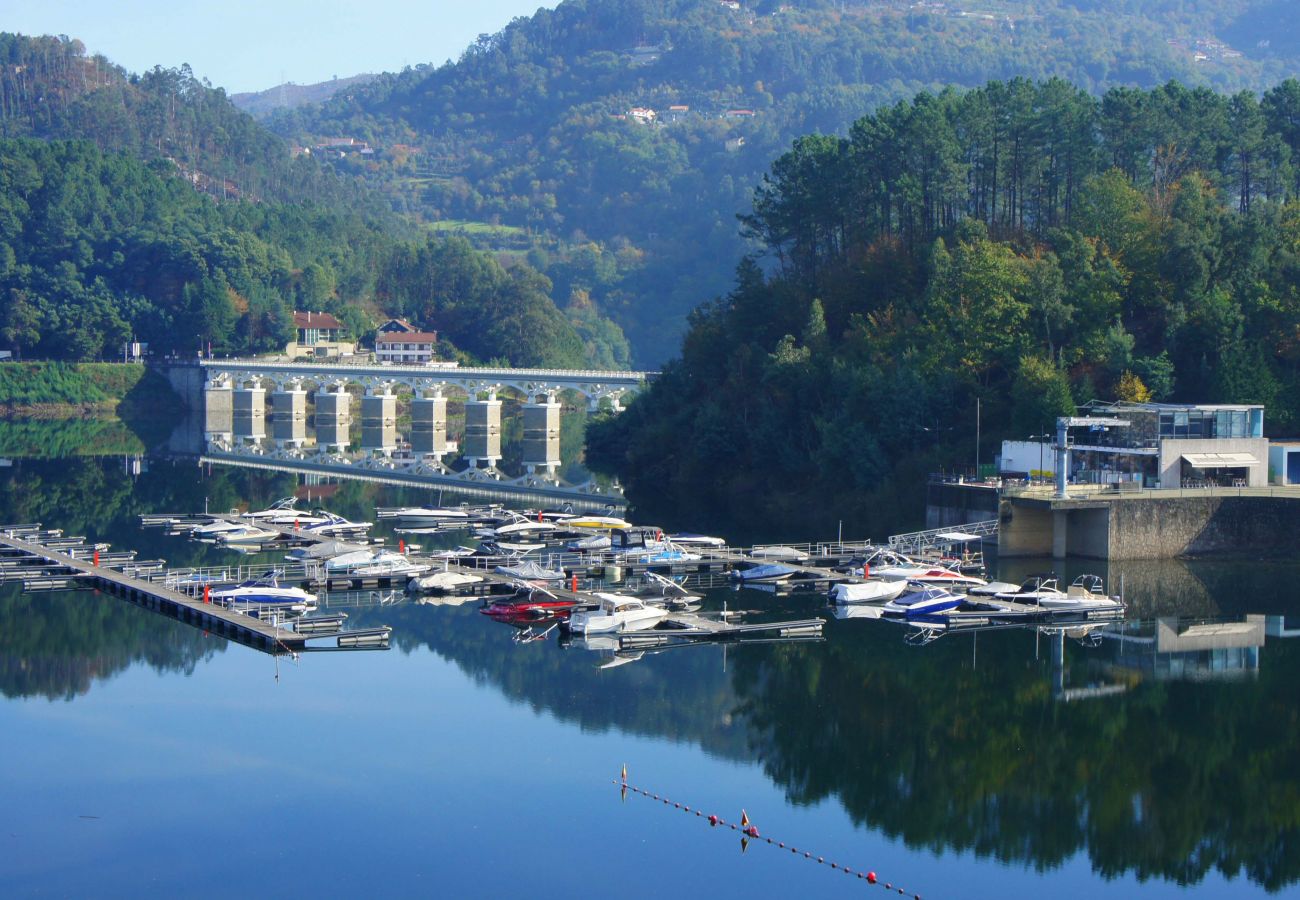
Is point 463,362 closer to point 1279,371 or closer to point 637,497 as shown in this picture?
point 637,497

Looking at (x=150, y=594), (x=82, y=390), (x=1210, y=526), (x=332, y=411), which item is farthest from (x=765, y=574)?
(x=82, y=390)

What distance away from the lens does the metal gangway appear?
55219 millimetres

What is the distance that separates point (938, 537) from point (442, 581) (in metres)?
15.7

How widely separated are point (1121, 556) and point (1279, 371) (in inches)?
506

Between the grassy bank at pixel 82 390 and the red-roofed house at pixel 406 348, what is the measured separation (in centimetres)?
1670

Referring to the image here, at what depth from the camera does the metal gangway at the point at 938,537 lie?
55.2 m

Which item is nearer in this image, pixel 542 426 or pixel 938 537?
pixel 938 537

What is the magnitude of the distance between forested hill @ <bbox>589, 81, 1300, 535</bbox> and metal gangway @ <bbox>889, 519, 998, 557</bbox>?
17.4ft

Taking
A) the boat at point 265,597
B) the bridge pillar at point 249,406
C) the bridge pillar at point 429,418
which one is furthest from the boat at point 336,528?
the bridge pillar at point 249,406

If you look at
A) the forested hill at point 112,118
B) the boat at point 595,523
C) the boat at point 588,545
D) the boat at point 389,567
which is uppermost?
the forested hill at point 112,118

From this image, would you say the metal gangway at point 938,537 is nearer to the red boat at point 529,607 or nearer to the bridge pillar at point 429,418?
the red boat at point 529,607

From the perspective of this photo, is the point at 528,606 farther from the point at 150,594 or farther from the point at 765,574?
the point at 150,594

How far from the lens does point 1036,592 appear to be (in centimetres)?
4809

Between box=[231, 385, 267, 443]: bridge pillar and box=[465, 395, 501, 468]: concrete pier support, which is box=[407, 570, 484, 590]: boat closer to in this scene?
box=[465, 395, 501, 468]: concrete pier support
